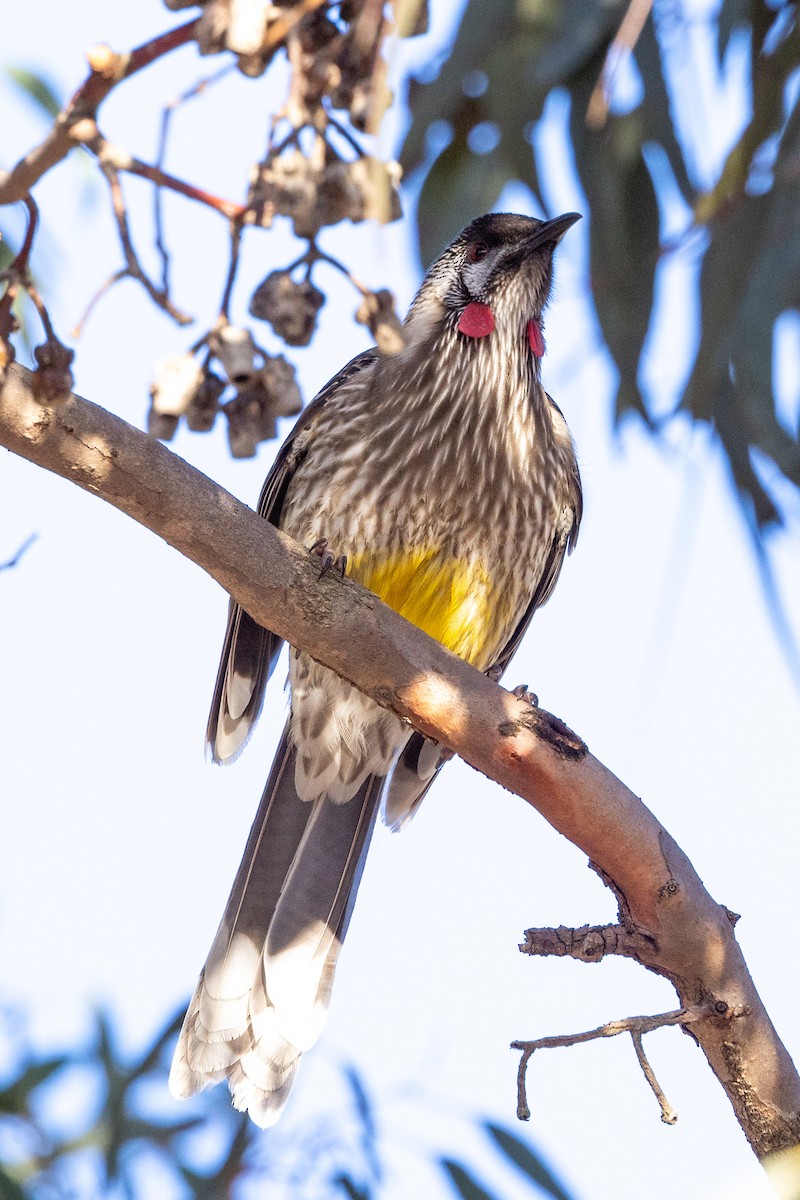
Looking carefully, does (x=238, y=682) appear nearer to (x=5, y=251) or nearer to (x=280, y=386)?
(x=5, y=251)

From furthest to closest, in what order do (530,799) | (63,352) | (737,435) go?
(737,435), (530,799), (63,352)

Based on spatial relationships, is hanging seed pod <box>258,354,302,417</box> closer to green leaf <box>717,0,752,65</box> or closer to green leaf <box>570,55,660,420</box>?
green leaf <box>570,55,660,420</box>

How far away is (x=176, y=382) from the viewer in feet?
4.75

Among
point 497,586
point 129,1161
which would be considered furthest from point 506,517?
point 129,1161

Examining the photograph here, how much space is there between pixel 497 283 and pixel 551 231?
16cm

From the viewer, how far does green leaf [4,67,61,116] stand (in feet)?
7.55

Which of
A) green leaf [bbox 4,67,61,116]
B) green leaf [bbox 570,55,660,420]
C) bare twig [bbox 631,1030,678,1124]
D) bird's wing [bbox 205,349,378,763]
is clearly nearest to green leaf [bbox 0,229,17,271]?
green leaf [bbox 4,67,61,116]

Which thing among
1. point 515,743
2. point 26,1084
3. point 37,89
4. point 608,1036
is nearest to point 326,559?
point 515,743

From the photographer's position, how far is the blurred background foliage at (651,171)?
2.43 m

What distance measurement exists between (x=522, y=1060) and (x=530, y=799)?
0.36 m

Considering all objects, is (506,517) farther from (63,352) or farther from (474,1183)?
(63,352)

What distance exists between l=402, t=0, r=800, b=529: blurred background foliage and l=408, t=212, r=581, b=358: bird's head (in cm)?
28

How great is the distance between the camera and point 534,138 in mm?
2633

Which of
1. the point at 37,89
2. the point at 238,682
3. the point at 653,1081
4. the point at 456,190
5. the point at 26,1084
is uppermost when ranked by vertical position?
the point at 456,190
